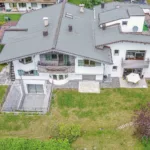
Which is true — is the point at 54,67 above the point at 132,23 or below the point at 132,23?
below

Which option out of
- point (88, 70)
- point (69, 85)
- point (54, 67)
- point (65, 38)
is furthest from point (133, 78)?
point (54, 67)

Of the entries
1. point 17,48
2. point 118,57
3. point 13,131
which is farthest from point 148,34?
point 13,131

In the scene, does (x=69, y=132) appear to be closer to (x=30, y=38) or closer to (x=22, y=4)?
(x=30, y=38)

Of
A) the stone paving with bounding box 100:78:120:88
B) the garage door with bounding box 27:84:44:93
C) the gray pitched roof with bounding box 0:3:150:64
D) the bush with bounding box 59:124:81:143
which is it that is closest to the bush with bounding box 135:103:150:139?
the bush with bounding box 59:124:81:143

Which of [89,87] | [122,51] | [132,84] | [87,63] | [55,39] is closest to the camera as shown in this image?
[55,39]

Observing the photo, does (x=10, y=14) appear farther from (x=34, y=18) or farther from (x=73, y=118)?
(x=73, y=118)

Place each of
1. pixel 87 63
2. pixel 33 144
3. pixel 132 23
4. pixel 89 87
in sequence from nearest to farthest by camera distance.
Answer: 1. pixel 33 144
2. pixel 87 63
3. pixel 89 87
4. pixel 132 23
